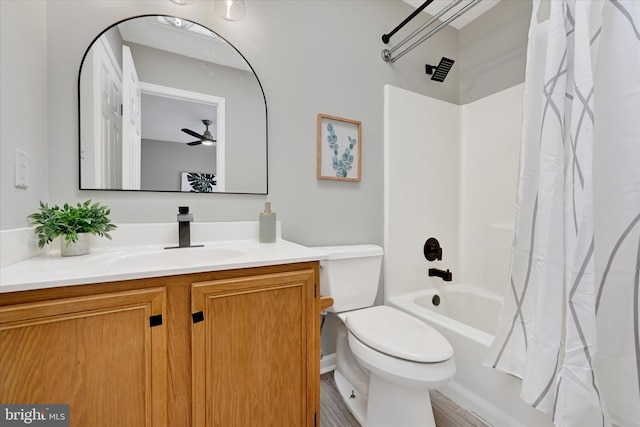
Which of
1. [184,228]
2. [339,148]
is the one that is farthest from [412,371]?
[339,148]

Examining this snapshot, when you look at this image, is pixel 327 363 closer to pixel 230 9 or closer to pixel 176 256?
pixel 176 256

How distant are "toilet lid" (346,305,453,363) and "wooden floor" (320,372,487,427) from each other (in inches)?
18.2

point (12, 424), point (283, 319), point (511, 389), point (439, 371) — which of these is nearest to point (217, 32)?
point (283, 319)

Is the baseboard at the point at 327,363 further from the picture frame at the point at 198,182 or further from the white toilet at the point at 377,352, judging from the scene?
the picture frame at the point at 198,182

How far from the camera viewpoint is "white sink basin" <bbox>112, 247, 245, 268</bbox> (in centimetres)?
106

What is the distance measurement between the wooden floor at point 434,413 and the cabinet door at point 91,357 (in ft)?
2.74

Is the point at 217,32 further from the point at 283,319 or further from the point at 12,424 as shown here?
the point at 12,424

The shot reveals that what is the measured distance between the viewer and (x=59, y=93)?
3.61 feet

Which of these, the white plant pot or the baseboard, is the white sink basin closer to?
the white plant pot

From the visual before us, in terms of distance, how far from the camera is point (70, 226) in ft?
3.16

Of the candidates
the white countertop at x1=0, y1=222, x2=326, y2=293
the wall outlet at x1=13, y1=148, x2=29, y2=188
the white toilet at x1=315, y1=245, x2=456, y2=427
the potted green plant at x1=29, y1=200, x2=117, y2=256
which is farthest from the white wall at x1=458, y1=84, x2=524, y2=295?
the wall outlet at x1=13, y1=148, x2=29, y2=188

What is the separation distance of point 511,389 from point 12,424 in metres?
1.70

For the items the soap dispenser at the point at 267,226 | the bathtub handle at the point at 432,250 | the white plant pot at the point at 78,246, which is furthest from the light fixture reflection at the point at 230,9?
the bathtub handle at the point at 432,250

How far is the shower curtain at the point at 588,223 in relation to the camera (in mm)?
825
